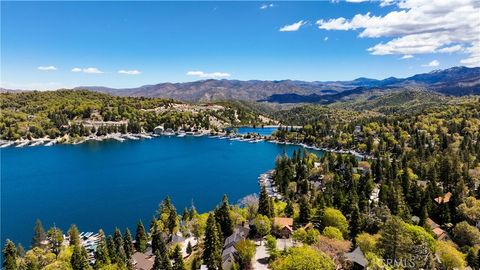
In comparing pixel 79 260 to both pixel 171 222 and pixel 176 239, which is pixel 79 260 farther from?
pixel 171 222

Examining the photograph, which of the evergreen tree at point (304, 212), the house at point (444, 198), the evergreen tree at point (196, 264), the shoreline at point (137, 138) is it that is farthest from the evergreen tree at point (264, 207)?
the shoreline at point (137, 138)

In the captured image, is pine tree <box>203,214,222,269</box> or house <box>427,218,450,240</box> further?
house <box>427,218,450,240</box>

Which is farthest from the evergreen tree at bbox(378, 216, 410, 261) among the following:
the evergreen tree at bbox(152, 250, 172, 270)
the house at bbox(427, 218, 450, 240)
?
the evergreen tree at bbox(152, 250, 172, 270)

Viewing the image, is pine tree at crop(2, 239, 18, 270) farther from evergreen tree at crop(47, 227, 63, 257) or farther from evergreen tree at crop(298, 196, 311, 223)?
evergreen tree at crop(298, 196, 311, 223)

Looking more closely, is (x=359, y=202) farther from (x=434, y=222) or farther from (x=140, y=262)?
(x=140, y=262)

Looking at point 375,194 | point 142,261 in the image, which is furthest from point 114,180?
point 375,194

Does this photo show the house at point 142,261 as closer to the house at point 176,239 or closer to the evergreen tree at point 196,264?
the house at point 176,239
